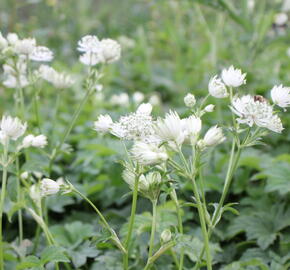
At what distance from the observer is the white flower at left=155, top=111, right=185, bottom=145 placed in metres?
1.05

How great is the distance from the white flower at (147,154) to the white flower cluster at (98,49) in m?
0.57

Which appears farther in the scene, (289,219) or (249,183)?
(249,183)

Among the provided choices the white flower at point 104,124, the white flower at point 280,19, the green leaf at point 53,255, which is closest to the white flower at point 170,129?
the white flower at point 104,124

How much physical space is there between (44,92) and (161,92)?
2.53 ft

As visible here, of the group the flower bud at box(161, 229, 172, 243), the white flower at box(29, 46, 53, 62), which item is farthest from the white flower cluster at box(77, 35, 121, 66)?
the flower bud at box(161, 229, 172, 243)

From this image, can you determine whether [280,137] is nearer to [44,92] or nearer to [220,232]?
[220,232]

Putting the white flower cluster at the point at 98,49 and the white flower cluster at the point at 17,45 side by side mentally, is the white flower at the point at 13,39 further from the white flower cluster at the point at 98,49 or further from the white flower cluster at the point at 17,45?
the white flower cluster at the point at 98,49

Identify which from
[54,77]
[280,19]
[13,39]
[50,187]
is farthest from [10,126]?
[280,19]


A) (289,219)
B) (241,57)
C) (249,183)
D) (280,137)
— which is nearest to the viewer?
(289,219)

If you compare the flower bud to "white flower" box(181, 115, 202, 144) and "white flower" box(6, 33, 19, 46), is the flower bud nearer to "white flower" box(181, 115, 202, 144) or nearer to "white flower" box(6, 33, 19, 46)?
"white flower" box(181, 115, 202, 144)

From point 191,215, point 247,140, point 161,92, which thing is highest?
point 247,140

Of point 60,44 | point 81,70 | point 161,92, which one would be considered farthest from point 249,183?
point 60,44

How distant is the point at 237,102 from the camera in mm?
1122

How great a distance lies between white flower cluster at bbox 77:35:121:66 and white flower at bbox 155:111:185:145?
1.84 ft
